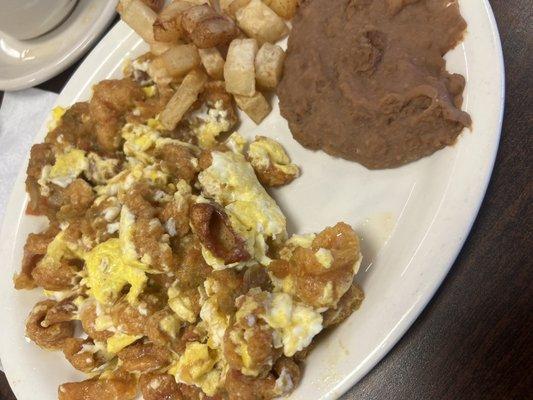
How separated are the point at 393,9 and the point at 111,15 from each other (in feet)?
3.92

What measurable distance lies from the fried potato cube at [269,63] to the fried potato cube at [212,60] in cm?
14

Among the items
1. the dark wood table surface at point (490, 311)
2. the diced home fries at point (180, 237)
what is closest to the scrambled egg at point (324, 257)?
the diced home fries at point (180, 237)

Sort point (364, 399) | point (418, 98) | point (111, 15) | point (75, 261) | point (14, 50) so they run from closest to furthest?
1. point (418, 98)
2. point (364, 399)
3. point (75, 261)
4. point (111, 15)
5. point (14, 50)

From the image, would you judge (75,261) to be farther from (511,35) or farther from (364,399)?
(511,35)

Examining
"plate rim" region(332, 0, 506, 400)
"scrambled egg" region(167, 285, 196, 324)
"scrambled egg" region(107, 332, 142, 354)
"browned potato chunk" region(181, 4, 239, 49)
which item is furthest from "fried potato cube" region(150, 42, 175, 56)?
"plate rim" region(332, 0, 506, 400)

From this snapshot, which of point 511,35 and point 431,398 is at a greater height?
point 511,35

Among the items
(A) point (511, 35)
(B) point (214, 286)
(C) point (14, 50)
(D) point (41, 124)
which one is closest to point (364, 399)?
(B) point (214, 286)

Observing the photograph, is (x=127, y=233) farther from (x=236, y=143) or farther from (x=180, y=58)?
(x=180, y=58)

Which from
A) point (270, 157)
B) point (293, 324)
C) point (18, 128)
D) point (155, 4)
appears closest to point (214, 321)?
point (293, 324)

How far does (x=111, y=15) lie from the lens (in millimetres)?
2109

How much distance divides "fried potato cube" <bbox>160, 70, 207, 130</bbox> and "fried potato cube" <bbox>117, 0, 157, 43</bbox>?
0.25 metres

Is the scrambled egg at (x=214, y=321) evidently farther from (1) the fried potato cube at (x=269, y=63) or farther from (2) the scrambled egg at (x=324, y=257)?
(1) the fried potato cube at (x=269, y=63)

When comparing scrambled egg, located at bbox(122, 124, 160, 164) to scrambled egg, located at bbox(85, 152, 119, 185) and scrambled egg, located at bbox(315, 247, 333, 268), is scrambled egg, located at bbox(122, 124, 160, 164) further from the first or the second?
scrambled egg, located at bbox(315, 247, 333, 268)

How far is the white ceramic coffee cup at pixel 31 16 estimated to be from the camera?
2.12 m
